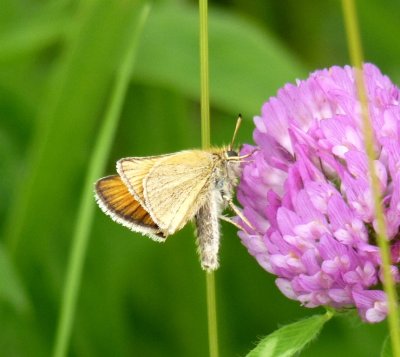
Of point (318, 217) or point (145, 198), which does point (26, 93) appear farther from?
point (318, 217)

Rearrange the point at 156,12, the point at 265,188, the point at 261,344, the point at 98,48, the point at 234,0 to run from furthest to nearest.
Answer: the point at 234,0, the point at 156,12, the point at 98,48, the point at 265,188, the point at 261,344

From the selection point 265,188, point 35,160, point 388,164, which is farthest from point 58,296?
point 388,164

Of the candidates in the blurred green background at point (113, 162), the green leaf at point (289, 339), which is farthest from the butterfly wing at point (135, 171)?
the blurred green background at point (113, 162)

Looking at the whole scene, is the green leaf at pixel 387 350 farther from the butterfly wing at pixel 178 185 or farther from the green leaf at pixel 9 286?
the green leaf at pixel 9 286

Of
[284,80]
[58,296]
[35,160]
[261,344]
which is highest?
[284,80]

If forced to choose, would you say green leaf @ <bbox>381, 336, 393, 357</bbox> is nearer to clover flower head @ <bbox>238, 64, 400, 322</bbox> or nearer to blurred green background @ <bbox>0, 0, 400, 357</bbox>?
clover flower head @ <bbox>238, 64, 400, 322</bbox>

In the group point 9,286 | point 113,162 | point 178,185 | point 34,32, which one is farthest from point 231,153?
point 113,162
